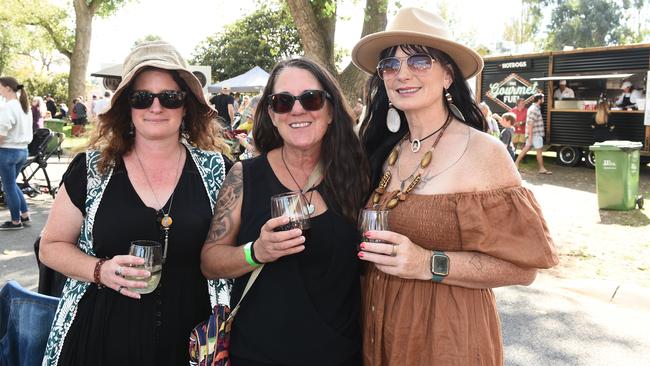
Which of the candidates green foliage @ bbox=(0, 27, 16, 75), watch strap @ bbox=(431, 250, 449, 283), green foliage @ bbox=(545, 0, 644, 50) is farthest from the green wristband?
green foliage @ bbox=(545, 0, 644, 50)

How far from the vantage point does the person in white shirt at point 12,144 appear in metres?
7.95

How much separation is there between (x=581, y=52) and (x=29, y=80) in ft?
140

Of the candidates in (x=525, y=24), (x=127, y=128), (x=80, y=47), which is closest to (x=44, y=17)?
(x=80, y=47)

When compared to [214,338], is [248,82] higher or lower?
higher

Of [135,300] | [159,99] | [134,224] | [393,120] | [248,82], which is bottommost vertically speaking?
[135,300]

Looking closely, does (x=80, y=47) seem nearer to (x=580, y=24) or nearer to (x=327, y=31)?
(x=327, y=31)

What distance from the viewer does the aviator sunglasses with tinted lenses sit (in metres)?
2.31

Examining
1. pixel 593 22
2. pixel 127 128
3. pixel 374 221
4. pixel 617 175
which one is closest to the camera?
pixel 374 221

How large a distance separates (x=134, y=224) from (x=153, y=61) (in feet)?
2.35

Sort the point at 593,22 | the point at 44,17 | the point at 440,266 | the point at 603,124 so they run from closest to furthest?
the point at 440,266
the point at 603,124
the point at 44,17
the point at 593,22

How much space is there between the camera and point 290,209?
1.97 meters

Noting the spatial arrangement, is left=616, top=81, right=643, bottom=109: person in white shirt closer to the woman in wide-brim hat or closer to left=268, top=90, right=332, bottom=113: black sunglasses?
the woman in wide-brim hat

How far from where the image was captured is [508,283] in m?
2.11

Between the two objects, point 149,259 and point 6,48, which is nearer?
point 149,259
